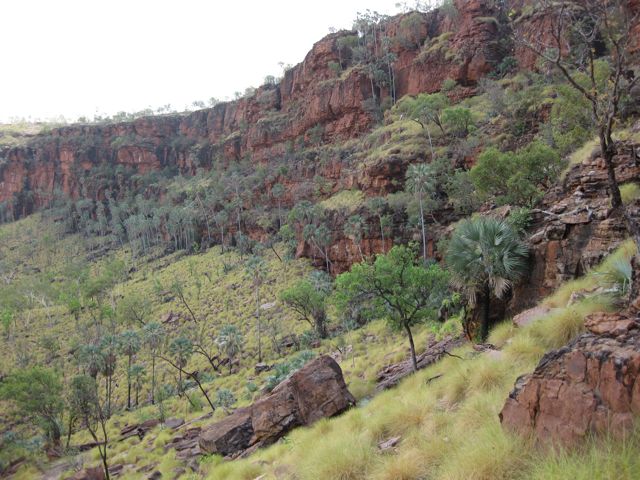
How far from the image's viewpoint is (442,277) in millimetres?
17016

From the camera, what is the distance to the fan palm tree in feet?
39.2

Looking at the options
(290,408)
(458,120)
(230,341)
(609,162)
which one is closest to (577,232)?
(609,162)

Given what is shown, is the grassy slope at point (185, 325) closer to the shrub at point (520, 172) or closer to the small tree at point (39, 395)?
the small tree at point (39, 395)

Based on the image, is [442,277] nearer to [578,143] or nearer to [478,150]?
[578,143]

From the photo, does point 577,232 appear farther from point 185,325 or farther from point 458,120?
point 185,325

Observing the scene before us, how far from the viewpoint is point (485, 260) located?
12.1 metres

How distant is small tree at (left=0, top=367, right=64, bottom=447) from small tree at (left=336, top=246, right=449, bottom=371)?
25271 mm

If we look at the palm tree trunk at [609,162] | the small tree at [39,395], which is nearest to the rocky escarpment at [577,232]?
the palm tree trunk at [609,162]

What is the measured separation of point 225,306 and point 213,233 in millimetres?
28617

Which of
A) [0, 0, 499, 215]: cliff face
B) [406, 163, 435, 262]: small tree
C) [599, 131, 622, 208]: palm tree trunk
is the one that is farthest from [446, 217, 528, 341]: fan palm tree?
[0, 0, 499, 215]: cliff face

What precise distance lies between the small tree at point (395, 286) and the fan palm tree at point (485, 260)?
321cm

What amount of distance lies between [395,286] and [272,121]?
71.6 metres

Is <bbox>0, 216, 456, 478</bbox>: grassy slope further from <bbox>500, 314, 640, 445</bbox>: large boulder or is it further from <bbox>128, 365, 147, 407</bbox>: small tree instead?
<bbox>500, 314, 640, 445</bbox>: large boulder

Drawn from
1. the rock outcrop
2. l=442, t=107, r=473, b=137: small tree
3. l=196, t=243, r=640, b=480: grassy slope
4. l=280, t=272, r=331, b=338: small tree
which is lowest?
l=280, t=272, r=331, b=338: small tree
